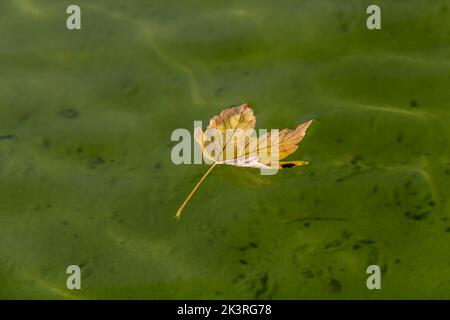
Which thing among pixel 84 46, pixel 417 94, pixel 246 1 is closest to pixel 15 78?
pixel 84 46

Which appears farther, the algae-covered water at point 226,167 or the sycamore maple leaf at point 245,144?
the sycamore maple leaf at point 245,144

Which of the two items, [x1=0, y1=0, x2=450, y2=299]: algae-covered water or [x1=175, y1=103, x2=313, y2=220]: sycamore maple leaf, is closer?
[x1=0, y1=0, x2=450, y2=299]: algae-covered water
